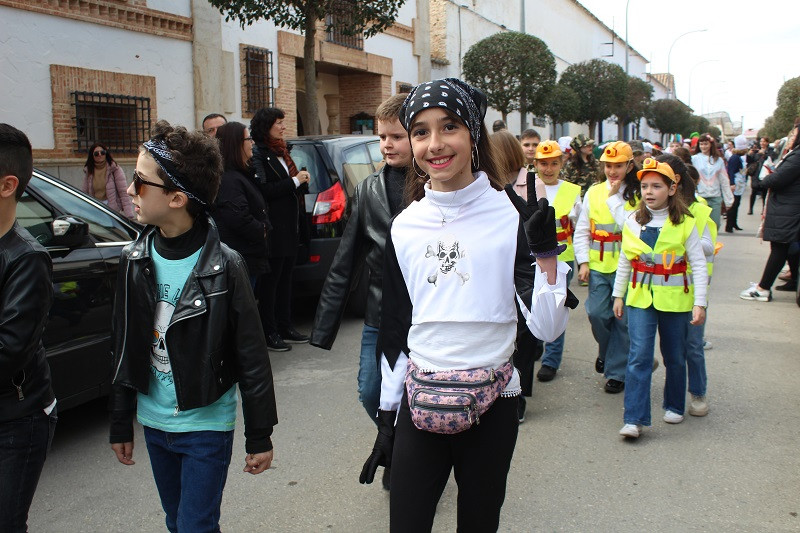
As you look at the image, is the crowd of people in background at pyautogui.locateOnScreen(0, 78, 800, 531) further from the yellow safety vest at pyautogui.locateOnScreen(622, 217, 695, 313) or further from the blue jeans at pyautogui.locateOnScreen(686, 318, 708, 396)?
the blue jeans at pyautogui.locateOnScreen(686, 318, 708, 396)

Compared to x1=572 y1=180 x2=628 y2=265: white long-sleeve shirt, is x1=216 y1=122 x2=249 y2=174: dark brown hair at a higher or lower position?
higher

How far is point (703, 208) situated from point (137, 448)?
12.5 ft

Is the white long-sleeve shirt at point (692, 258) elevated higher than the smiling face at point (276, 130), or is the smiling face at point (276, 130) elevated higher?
the smiling face at point (276, 130)

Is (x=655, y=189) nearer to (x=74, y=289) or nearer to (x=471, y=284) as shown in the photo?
(x=471, y=284)

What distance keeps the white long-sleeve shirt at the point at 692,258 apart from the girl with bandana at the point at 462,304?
Result: 8.82 ft

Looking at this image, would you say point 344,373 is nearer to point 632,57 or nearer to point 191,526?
point 191,526

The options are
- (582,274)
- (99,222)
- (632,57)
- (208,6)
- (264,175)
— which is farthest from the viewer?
(632,57)

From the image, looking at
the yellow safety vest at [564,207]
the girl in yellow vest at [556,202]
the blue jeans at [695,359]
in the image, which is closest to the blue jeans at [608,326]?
the girl in yellow vest at [556,202]

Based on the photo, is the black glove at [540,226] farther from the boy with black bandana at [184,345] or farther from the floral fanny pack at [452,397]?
the boy with black bandana at [184,345]

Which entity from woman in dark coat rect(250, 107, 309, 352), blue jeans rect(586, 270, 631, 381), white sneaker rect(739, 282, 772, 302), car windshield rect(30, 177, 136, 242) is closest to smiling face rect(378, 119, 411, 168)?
car windshield rect(30, 177, 136, 242)

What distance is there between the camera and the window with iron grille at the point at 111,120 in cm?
1198

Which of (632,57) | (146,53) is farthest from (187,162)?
(632,57)

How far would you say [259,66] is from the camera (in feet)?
52.1

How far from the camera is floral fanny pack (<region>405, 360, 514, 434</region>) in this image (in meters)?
2.33
